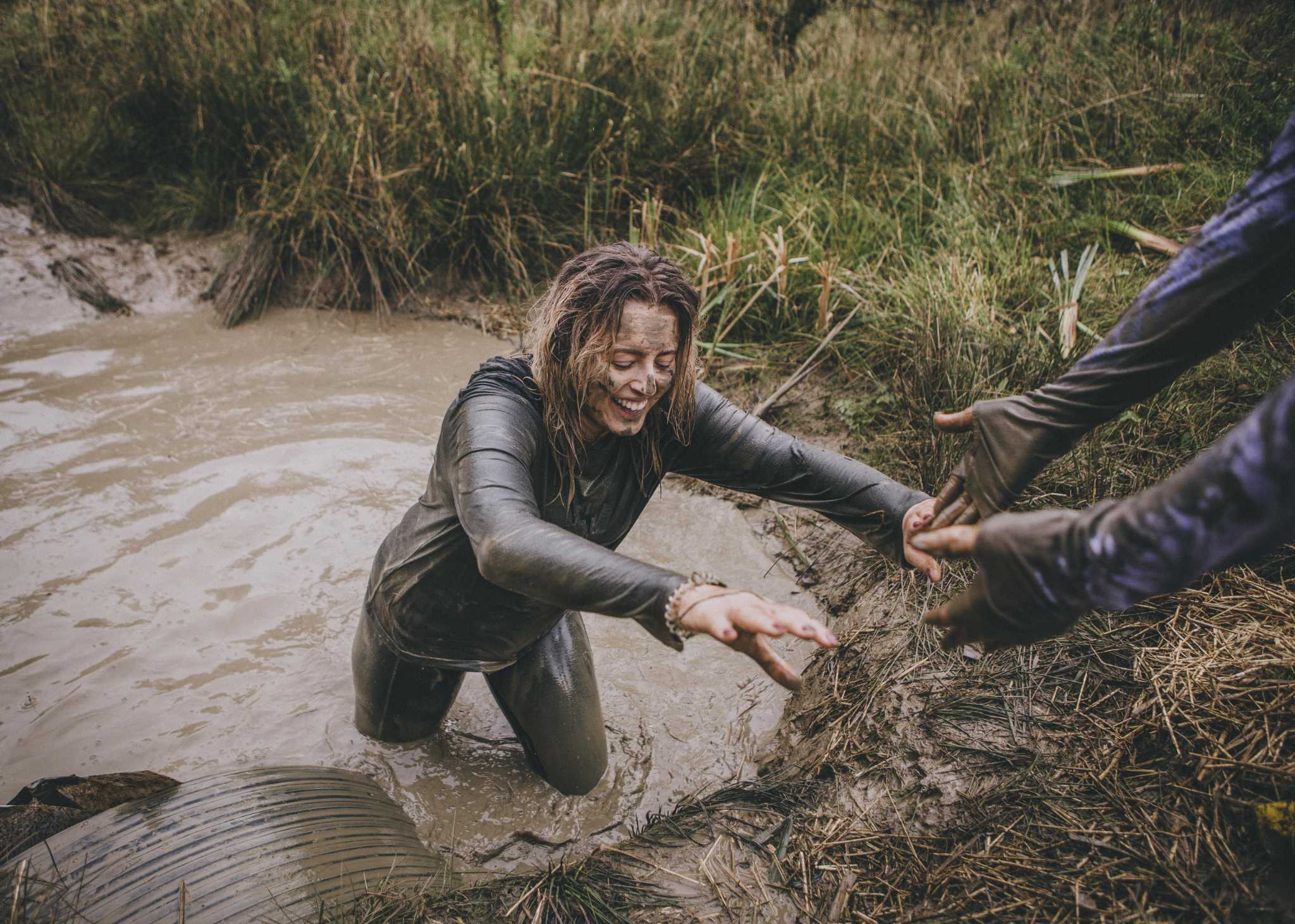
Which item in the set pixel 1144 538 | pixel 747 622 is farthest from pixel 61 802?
pixel 1144 538

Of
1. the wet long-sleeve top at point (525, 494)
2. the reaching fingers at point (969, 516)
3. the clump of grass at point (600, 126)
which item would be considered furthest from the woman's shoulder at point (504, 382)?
the clump of grass at point (600, 126)

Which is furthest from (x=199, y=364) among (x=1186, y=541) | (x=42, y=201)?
(x=1186, y=541)

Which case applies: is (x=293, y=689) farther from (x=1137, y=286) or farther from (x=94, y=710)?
(x=1137, y=286)

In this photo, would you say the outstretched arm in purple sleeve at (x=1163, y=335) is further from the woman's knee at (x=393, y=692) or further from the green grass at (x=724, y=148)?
the woman's knee at (x=393, y=692)

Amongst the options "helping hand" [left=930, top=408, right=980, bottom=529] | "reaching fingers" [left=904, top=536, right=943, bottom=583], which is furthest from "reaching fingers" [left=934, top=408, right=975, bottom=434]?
"reaching fingers" [left=904, top=536, right=943, bottom=583]

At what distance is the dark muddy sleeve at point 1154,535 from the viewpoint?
3.69ft

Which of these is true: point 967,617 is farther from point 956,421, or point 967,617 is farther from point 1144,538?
point 956,421

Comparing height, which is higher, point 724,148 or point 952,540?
point 724,148

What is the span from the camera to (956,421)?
6.33 ft

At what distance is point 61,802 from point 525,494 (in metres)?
1.53

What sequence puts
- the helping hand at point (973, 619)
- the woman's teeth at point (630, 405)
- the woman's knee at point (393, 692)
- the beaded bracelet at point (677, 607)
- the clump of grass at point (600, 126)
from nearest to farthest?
the helping hand at point (973, 619), the beaded bracelet at point (677, 607), the woman's teeth at point (630, 405), the woman's knee at point (393, 692), the clump of grass at point (600, 126)

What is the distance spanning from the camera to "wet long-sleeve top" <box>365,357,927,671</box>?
6.19ft

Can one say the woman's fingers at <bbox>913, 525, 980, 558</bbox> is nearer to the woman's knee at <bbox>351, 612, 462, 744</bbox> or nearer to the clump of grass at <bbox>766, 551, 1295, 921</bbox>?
the clump of grass at <bbox>766, 551, 1295, 921</bbox>

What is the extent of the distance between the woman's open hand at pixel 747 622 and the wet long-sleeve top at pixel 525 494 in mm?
476
